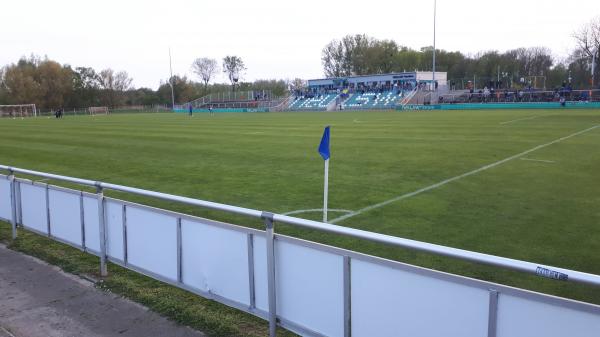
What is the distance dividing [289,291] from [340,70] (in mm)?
112208

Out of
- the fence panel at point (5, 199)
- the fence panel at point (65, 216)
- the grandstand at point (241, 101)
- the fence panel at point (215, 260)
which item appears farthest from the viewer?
the grandstand at point (241, 101)

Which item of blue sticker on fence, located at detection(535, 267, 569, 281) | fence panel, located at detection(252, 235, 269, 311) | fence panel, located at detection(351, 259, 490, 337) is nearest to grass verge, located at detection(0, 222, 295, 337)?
fence panel, located at detection(252, 235, 269, 311)

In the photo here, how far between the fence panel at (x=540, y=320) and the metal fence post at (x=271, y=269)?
1.81 metres

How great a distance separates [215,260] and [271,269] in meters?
0.78

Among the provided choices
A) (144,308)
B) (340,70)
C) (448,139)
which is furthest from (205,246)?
(340,70)

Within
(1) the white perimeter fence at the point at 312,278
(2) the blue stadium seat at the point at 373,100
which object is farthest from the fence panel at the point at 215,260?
(2) the blue stadium seat at the point at 373,100

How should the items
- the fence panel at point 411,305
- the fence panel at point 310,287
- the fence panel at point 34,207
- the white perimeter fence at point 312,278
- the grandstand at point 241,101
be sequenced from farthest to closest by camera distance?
the grandstand at point 241,101, the fence panel at point 34,207, the fence panel at point 310,287, the fence panel at point 411,305, the white perimeter fence at point 312,278

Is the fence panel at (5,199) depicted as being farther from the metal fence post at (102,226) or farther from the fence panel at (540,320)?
the fence panel at (540,320)

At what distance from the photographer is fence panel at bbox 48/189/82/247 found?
6.04 meters

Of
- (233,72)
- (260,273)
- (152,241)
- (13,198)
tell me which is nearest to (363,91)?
(233,72)

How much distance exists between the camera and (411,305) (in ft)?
10.0

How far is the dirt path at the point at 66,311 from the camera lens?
436cm

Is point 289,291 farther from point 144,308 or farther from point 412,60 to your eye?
point 412,60

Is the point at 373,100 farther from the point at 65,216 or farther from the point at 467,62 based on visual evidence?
the point at 65,216
